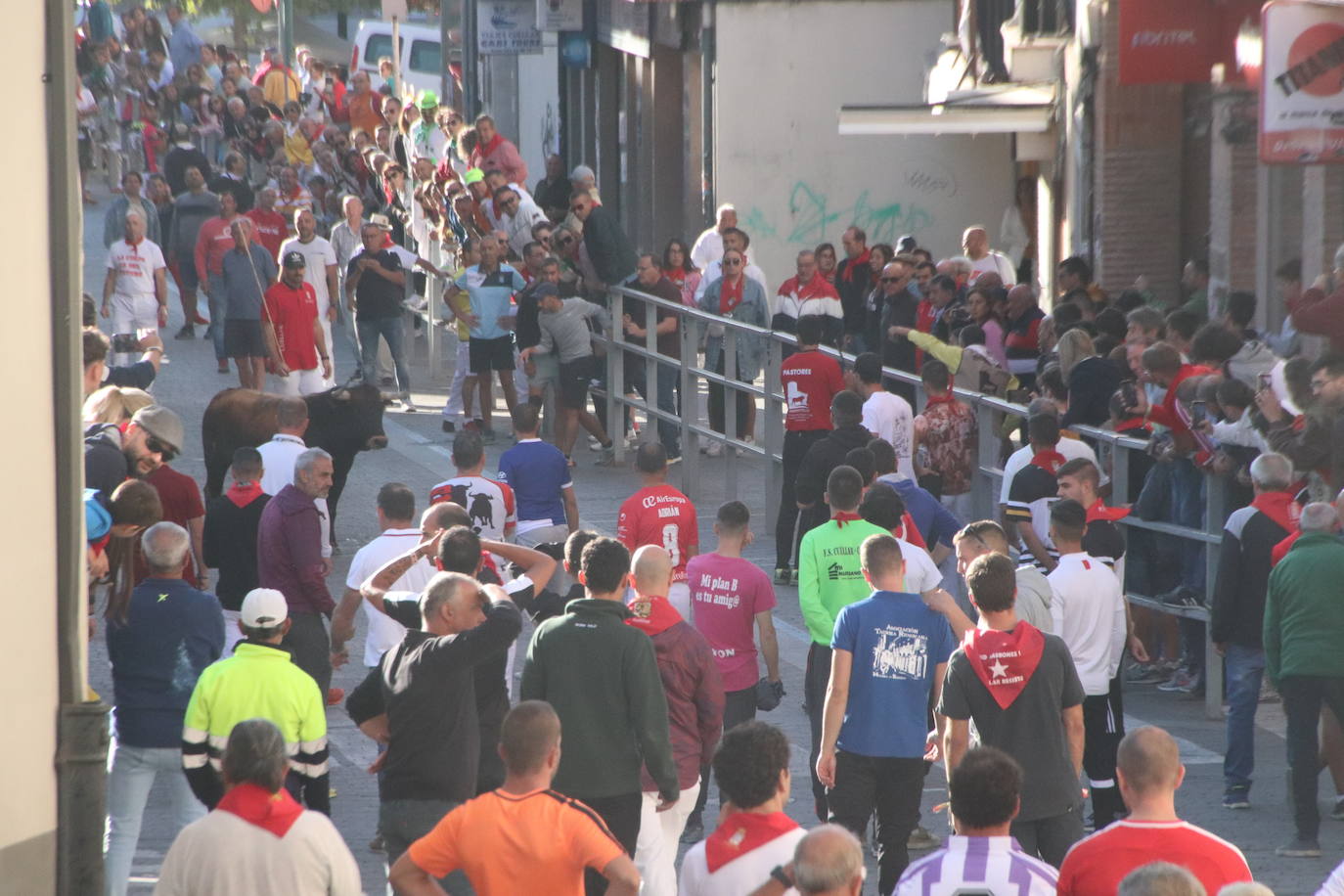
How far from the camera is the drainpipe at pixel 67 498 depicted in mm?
4898

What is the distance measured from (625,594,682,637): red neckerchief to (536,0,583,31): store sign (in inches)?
851

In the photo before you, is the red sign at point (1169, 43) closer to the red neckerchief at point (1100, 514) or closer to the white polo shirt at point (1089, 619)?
the red neckerchief at point (1100, 514)

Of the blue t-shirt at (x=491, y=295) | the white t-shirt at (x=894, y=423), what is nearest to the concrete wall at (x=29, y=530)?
the white t-shirt at (x=894, y=423)

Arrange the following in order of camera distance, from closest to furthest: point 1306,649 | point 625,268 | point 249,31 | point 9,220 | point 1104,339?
point 9,220 < point 1306,649 < point 1104,339 < point 625,268 < point 249,31

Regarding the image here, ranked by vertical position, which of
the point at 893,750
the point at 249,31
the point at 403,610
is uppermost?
the point at 249,31

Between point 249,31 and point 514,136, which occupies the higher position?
point 249,31

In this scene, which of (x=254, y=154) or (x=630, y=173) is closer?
(x=630, y=173)

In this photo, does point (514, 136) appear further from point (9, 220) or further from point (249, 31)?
point (9, 220)

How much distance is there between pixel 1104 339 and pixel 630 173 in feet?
56.3

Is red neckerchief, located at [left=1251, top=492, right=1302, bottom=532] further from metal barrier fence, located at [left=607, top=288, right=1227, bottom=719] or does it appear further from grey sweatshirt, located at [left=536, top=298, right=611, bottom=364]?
grey sweatshirt, located at [left=536, top=298, right=611, bottom=364]

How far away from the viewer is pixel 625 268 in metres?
18.0

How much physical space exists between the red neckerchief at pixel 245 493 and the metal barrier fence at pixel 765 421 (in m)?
4.67

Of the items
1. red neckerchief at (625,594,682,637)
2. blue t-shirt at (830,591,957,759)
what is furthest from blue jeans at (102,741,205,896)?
blue t-shirt at (830,591,957,759)

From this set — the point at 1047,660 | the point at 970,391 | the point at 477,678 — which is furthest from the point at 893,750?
the point at 970,391
